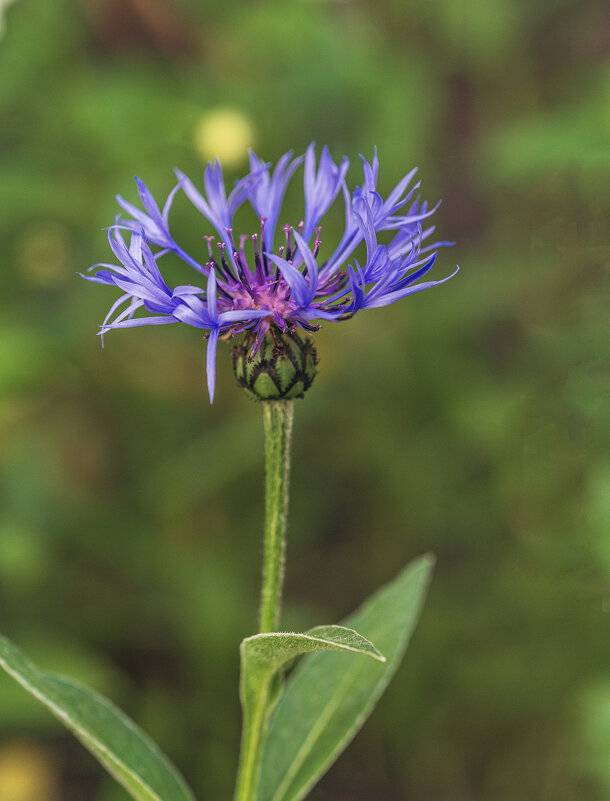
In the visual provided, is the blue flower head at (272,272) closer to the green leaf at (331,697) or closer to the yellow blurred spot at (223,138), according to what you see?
the green leaf at (331,697)

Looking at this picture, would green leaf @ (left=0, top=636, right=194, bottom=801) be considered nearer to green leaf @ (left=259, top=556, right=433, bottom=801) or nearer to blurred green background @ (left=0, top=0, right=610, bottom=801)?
green leaf @ (left=259, top=556, right=433, bottom=801)

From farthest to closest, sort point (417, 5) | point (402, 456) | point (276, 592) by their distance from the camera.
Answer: point (417, 5), point (402, 456), point (276, 592)

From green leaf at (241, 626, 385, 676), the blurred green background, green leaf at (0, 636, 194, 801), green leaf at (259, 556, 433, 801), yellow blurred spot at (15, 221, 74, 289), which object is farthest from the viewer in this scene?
yellow blurred spot at (15, 221, 74, 289)

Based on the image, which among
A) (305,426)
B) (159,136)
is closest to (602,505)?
(305,426)

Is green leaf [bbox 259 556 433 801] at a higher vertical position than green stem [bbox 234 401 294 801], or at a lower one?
lower

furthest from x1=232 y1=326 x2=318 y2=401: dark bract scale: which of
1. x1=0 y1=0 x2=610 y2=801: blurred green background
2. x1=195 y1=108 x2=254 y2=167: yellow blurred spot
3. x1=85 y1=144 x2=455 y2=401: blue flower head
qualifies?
x1=195 y1=108 x2=254 y2=167: yellow blurred spot

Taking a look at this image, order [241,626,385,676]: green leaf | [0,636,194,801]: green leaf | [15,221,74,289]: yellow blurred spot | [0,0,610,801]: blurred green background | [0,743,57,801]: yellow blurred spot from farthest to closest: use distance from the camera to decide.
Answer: [15,221,74,289]: yellow blurred spot → [0,0,610,801]: blurred green background → [0,743,57,801]: yellow blurred spot → [0,636,194,801]: green leaf → [241,626,385,676]: green leaf

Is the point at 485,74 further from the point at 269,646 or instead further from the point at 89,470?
the point at 269,646

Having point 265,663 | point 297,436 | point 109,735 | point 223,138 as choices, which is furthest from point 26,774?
point 223,138

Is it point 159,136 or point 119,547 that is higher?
point 159,136
